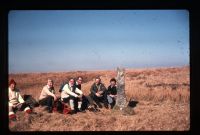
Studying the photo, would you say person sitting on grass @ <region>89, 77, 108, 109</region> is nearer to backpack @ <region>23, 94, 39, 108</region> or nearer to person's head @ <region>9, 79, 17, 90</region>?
backpack @ <region>23, 94, 39, 108</region>

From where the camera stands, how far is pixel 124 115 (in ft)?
20.4

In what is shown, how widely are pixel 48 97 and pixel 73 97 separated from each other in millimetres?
367

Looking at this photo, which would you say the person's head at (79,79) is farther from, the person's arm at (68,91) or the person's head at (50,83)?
the person's head at (50,83)

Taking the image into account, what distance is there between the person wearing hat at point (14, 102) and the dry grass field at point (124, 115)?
2.9 inches

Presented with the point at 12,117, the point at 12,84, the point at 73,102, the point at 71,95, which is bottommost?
the point at 12,117

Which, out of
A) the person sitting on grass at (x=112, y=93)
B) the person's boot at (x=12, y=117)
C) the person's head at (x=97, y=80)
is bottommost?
the person's boot at (x=12, y=117)

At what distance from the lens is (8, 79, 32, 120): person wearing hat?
20.3 ft

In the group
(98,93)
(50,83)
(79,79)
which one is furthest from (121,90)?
(50,83)

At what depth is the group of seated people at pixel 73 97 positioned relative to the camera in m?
6.21

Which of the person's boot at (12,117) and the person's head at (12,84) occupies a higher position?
the person's head at (12,84)

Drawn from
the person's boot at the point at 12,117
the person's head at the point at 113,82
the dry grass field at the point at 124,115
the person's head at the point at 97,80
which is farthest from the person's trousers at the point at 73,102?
the person's boot at the point at 12,117

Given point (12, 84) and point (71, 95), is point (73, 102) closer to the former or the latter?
point (71, 95)

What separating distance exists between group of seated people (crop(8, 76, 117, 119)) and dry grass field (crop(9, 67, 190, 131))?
0.07 m

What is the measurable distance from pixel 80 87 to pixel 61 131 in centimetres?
70
